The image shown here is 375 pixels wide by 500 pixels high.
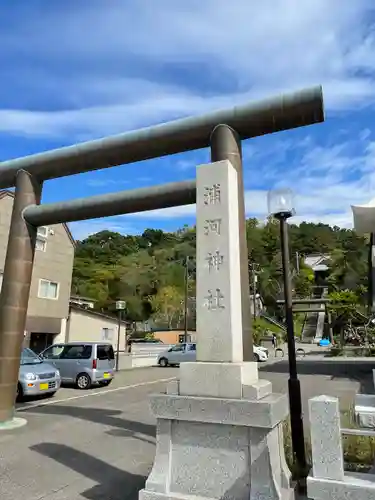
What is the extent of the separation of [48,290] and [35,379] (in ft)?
40.8

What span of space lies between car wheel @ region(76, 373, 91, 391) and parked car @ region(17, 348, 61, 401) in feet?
7.03

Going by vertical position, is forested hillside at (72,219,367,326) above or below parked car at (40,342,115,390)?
above

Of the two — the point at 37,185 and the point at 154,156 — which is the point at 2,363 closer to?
the point at 37,185

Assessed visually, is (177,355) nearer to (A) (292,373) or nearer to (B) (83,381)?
(B) (83,381)

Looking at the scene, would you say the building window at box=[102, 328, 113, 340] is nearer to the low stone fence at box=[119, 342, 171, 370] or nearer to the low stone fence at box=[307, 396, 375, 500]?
the low stone fence at box=[119, 342, 171, 370]

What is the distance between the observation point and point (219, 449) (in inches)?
165

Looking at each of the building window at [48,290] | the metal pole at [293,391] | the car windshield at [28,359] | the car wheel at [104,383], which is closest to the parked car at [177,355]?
the building window at [48,290]

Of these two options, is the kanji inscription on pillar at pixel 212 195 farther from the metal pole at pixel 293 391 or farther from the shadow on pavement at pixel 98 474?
the shadow on pavement at pixel 98 474

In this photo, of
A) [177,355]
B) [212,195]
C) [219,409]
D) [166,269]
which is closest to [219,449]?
[219,409]

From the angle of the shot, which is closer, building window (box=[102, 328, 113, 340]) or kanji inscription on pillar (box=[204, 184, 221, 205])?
kanji inscription on pillar (box=[204, 184, 221, 205])

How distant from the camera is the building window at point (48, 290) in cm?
2276

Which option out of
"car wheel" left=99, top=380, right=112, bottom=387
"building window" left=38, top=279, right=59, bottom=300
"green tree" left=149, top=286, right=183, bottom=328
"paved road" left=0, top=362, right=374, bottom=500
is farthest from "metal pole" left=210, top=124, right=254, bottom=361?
"green tree" left=149, top=286, right=183, bottom=328

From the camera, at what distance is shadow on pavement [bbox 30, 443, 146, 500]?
4.96 m

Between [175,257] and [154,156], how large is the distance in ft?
199
